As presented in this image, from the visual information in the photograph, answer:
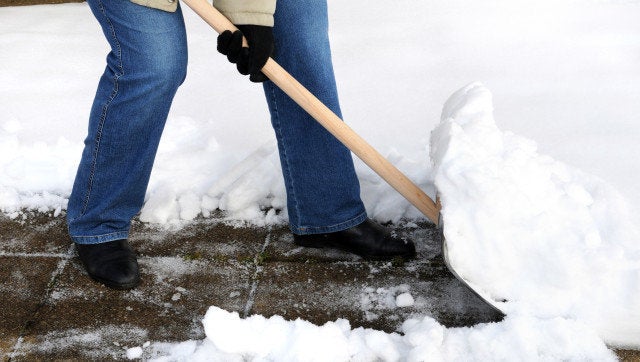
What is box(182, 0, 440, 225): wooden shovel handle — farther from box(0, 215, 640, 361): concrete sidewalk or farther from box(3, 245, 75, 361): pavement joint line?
box(3, 245, 75, 361): pavement joint line

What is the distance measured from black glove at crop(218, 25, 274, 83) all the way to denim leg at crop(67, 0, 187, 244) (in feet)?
0.47

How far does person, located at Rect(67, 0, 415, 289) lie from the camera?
2076 millimetres

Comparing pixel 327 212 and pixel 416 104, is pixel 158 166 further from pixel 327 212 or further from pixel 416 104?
pixel 416 104

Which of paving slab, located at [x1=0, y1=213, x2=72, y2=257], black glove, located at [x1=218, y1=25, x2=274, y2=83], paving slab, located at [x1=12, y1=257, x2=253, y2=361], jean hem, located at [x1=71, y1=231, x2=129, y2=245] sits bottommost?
paving slab, located at [x1=0, y1=213, x2=72, y2=257]

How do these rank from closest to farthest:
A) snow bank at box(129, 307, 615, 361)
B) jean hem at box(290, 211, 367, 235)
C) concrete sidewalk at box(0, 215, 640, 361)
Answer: snow bank at box(129, 307, 615, 361) < concrete sidewalk at box(0, 215, 640, 361) < jean hem at box(290, 211, 367, 235)

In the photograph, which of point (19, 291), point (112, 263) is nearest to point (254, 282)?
point (112, 263)

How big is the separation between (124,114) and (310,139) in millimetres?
545

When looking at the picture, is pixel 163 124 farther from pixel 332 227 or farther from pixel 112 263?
pixel 332 227

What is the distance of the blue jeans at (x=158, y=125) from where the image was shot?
2.08 m

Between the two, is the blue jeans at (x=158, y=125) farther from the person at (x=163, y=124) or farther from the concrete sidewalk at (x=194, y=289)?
the concrete sidewalk at (x=194, y=289)

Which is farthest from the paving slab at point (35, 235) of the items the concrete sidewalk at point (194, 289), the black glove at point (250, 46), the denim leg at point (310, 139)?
the black glove at point (250, 46)

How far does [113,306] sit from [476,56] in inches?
86.5

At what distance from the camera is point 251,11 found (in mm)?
2074

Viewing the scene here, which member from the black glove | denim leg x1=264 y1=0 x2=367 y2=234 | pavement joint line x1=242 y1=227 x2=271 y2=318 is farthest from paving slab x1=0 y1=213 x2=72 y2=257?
the black glove
